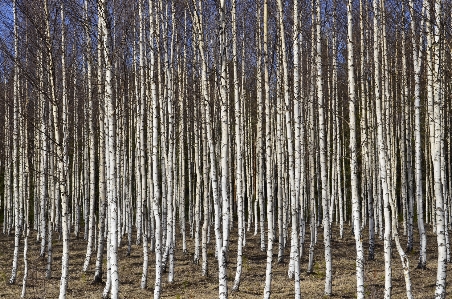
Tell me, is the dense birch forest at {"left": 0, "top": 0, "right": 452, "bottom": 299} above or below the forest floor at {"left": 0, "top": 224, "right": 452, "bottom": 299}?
above

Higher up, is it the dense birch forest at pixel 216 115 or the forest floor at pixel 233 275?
the dense birch forest at pixel 216 115

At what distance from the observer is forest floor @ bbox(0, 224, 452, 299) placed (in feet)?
38.4

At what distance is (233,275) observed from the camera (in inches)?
550

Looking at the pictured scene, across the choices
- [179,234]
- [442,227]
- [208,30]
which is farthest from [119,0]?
[179,234]

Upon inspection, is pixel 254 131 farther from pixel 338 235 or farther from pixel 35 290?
pixel 35 290

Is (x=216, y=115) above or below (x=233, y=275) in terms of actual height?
above

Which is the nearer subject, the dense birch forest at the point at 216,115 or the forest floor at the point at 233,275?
the dense birch forest at the point at 216,115

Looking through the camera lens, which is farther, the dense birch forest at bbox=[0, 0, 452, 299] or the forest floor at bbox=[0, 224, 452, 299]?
the forest floor at bbox=[0, 224, 452, 299]

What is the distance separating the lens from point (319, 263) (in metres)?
15.5

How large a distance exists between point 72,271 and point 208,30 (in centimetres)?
860

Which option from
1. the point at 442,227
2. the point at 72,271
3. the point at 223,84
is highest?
the point at 223,84

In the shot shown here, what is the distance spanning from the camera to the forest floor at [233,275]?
11.7 meters

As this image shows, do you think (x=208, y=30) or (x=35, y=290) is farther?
(x=208, y=30)

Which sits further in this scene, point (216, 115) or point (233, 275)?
point (216, 115)
